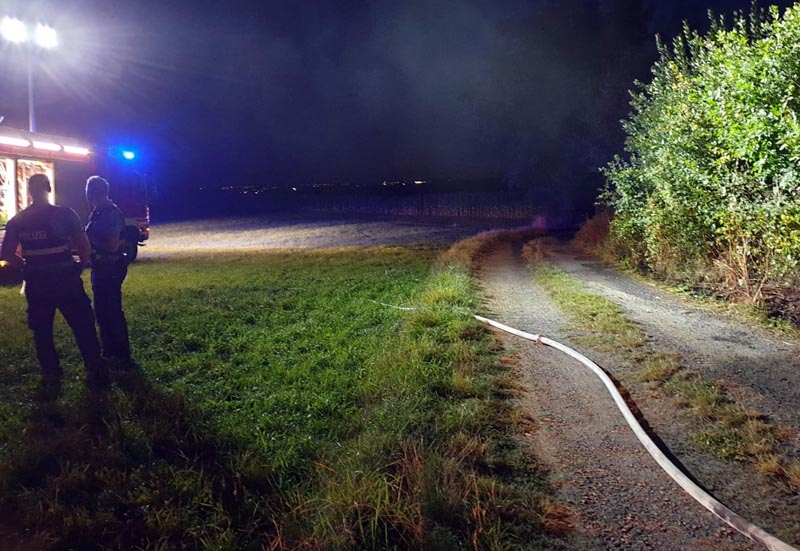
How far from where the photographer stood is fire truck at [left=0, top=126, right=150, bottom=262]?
1163cm

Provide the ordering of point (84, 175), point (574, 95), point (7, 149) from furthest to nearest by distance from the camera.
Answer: point (574, 95), point (84, 175), point (7, 149)

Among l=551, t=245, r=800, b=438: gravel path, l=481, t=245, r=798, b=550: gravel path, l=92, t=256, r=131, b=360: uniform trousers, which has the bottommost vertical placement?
l=481, t=245, r=798, b=550: gravel path

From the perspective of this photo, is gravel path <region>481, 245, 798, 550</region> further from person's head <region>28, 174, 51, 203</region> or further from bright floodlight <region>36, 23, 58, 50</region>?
bright floodlight <region>36, 23, 58, 50</region>

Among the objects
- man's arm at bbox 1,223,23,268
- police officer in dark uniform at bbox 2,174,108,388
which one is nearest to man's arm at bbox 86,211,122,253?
police officer in dark uniform at bbox 2,174,108,388

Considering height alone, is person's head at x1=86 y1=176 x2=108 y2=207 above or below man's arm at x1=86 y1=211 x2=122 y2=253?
above

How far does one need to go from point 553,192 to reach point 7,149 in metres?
29.4

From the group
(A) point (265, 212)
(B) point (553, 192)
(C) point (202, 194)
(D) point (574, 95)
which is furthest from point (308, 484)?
(C) point (202, 194)

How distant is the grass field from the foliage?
4.27 metres

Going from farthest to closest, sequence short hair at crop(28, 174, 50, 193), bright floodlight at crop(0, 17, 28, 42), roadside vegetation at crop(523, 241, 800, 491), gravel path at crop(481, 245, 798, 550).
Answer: bright floodlight at crop(0, 17, 28, 42)
short hair at crop(28, 174, 50, 193)
roadside vegetation at crop(523, 241, 800, 491)
gravel path at crop(481, 245, 798, 550)

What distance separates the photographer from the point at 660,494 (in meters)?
3.12

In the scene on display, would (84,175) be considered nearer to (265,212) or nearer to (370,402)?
(370,402)

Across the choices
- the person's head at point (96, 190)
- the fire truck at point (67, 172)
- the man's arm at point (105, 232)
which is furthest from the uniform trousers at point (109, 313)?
the fire truck at point (67, 172)

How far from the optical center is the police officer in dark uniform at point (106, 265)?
18.7 feet

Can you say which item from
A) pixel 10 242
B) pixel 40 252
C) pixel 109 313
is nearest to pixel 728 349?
pixel 109 313
